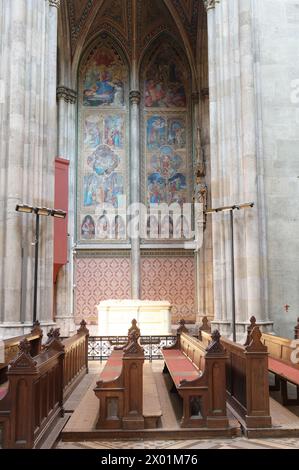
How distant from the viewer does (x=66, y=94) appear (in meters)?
21.5

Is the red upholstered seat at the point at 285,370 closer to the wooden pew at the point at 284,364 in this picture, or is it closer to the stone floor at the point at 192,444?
the wooden pew at the point at 284,364

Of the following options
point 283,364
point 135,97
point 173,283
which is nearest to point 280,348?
point 283,364

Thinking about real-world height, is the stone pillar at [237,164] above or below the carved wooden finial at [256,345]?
above

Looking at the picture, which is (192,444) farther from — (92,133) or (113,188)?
(92,133)

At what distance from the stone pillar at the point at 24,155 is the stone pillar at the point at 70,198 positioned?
6.79 metres

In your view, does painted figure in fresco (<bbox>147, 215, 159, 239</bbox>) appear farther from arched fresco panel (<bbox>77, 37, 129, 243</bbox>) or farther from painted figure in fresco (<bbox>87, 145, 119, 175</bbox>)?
painted figure in fresco (<bbox>87, 145, 119, 175</bbox>)

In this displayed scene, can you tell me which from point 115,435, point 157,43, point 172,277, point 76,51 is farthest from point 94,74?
point 115,435

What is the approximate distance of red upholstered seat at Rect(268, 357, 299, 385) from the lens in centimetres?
712

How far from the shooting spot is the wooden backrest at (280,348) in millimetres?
8617

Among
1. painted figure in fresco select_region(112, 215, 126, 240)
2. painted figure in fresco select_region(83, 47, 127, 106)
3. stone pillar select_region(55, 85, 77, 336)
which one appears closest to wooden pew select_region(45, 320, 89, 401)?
stone pillar select_region(55, 85, 77, 336)

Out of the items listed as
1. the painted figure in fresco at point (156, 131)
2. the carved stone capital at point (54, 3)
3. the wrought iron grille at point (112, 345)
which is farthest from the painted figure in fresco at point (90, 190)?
the carved stone capital at point (54, 3)

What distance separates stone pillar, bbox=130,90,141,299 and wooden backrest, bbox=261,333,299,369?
1120 centimetres

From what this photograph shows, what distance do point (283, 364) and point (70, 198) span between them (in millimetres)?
14247

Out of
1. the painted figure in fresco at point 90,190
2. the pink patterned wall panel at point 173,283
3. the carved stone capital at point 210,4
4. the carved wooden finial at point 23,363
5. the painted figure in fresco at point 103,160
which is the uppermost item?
the carved stone capital at point 210,4
